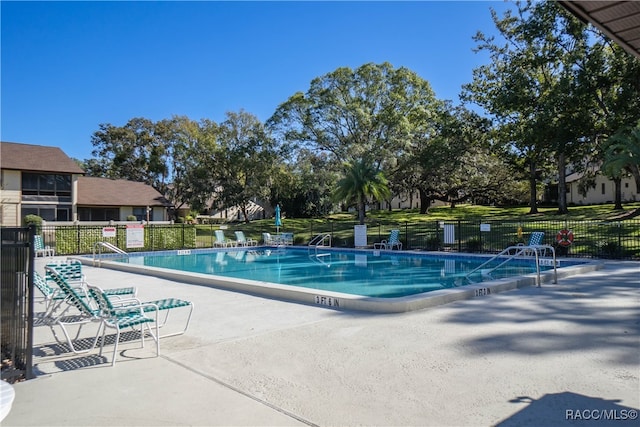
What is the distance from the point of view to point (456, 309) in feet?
25.3

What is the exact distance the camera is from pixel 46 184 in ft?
117

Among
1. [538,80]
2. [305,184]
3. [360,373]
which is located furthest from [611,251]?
[305,184]

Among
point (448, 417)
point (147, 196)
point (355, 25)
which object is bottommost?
point (448, 417)

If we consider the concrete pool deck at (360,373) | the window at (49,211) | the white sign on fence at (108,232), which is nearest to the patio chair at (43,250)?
the white sign on fence at (108,232)

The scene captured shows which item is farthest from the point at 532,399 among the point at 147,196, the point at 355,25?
the point at 147,196

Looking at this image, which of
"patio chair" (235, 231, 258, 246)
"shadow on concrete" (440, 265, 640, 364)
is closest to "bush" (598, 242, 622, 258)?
"shadow on concrete" (440, 265, 640, 364)

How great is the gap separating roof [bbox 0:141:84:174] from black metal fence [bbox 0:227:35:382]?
113 feet

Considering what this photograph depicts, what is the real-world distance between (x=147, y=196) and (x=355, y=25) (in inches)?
1367

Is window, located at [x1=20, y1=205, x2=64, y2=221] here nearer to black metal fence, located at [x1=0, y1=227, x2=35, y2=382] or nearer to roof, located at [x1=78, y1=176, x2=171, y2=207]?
roof, located at [x1=78, y1=176, x2=171, y2=207]

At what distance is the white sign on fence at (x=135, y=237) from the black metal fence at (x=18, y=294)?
16.9 meters

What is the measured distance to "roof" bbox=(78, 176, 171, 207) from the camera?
39.3 metres

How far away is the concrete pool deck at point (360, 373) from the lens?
3.60 m

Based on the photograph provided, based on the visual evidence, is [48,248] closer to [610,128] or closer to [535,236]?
[535,236]

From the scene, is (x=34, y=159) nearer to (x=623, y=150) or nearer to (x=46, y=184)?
(x=46, y=184)
